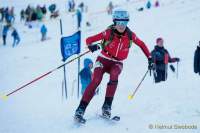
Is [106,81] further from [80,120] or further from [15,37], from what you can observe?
[15,37]

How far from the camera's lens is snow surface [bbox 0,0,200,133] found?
23.4 feet

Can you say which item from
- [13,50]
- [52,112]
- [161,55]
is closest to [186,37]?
[13,50]

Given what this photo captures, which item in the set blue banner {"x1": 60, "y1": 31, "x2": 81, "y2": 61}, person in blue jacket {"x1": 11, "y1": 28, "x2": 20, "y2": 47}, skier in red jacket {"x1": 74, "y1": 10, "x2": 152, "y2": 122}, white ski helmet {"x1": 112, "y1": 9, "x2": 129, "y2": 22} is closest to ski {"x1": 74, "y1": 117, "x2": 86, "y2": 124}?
skier in red jacket {"x1": 74, "y1": 10, "x2": 152, "y2": 122}

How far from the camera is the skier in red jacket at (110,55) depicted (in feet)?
23.3

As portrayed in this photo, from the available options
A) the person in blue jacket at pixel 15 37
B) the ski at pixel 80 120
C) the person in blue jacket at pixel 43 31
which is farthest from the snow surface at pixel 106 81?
the person in blue jacket at pixel 43 31

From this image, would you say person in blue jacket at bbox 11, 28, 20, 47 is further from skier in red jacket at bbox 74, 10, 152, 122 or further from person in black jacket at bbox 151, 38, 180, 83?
skier in red jacket at bbox 74, 10, 152, 122

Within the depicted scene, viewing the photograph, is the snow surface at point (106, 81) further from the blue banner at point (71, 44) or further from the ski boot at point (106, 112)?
the blue banner at point (71, 44)

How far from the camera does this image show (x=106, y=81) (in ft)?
50.8

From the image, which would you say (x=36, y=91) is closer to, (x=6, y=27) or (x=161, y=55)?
(x=161, y=55)

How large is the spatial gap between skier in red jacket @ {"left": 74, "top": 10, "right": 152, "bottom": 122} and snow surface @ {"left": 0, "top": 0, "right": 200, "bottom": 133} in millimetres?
355

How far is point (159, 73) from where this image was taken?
10.9m

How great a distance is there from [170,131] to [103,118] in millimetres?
1304

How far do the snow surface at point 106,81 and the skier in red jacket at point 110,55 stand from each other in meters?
0.35

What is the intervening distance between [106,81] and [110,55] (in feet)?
27.0
